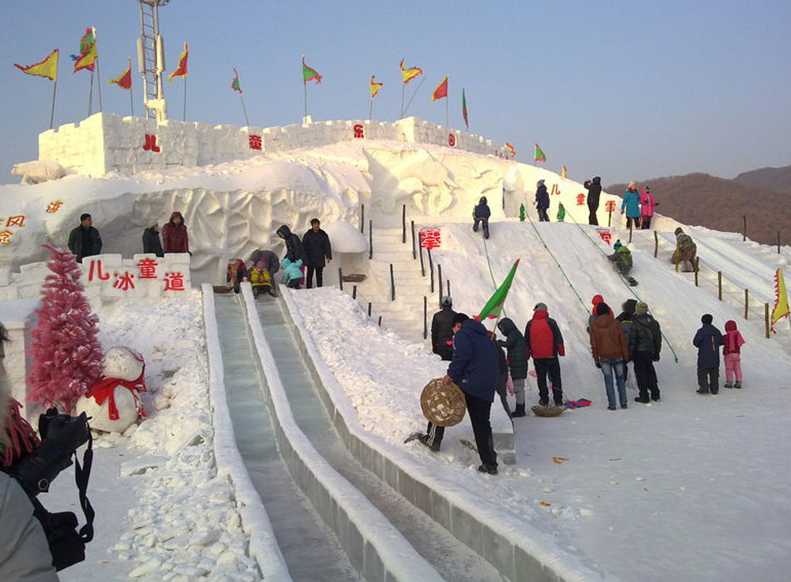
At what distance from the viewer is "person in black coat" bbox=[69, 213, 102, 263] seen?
39.6 ft

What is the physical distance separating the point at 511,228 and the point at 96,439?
11137 millimetres

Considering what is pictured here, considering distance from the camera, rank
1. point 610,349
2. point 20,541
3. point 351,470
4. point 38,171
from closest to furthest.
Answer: point 20,541 → point 351,470 → point 610,349 → point 38,171

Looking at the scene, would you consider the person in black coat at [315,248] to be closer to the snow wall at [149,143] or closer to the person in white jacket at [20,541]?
the snow wall at [149,143]

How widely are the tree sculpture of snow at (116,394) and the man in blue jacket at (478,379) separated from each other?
4.15 meters

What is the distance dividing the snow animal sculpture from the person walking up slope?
37.4 ft

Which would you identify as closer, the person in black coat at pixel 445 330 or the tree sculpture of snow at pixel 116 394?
the tree sculpture of snow at pixel 116 394

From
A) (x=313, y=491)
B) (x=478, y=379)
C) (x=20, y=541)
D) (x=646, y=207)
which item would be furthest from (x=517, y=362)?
(x=646, y=207)

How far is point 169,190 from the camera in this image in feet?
46.9

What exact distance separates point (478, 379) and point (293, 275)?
7.47m

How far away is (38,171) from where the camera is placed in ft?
48.3

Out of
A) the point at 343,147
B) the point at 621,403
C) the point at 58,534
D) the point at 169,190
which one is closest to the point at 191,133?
the point at 169,190

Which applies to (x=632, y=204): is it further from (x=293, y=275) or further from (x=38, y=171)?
(x=38, y=171)

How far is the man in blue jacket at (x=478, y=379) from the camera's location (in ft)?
20.1

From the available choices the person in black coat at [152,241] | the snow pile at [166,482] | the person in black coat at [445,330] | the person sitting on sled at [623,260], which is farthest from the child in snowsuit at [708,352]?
the person in black coat at [152,241]
